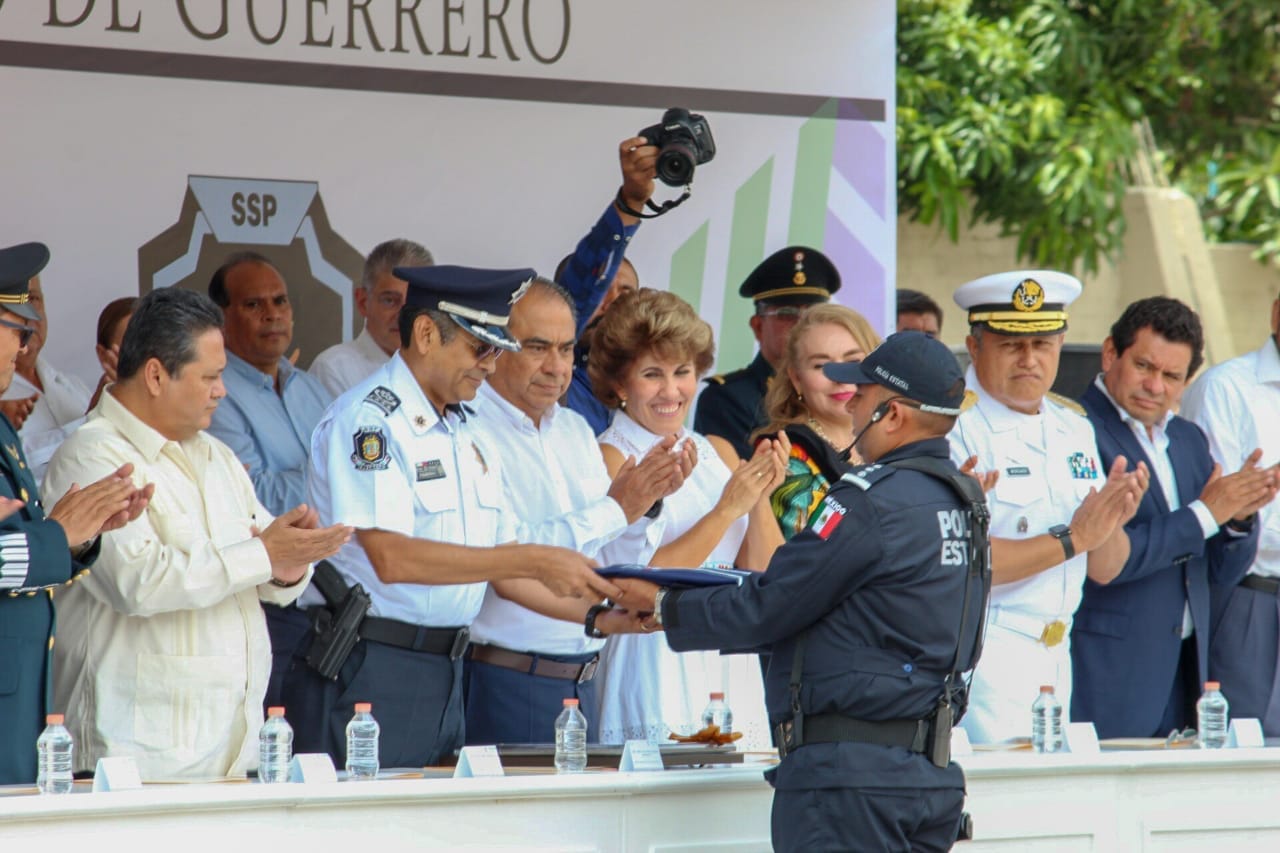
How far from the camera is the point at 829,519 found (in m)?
3.46

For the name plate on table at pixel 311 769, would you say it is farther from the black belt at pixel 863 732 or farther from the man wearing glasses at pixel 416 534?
the black belt at pixel 863 732

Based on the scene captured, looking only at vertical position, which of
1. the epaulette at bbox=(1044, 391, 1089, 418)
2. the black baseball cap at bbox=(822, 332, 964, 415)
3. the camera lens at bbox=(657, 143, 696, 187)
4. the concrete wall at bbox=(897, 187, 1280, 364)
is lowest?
the black baseball cap at bbox=(822, 332, 964, 415)

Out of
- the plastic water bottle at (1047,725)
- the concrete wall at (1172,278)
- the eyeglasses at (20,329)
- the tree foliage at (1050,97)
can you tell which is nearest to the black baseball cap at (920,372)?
the plastic water bottle at (1047,725)

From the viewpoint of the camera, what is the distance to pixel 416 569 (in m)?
3.89

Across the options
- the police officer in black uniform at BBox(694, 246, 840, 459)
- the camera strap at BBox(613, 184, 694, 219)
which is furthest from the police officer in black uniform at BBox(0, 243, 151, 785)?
the police officer in black uniform at BBox(694, 246, 840, 459)

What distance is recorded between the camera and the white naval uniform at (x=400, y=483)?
3910mm

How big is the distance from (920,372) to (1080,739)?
1223 mm

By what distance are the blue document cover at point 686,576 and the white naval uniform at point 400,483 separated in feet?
1.36

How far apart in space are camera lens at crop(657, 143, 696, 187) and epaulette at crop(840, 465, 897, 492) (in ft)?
6.06

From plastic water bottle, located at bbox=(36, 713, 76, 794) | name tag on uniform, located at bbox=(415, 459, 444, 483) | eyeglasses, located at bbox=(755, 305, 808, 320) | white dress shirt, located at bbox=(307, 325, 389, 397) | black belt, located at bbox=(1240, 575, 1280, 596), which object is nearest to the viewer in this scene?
plastic water bottle, located at bbox=(36, 713, 76, 794)

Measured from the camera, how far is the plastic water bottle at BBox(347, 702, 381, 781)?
3.63 meters

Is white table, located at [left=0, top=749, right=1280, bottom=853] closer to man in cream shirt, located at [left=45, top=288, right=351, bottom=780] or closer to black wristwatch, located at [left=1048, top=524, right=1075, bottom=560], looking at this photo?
man in cream shirt, located at [left=45, top=288, right=351, bottom=780]

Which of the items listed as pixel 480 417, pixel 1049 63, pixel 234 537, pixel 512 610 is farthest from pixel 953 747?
pixel 1049 63

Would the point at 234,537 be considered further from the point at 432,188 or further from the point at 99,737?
the point at 432,188
